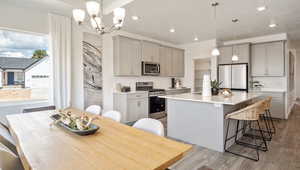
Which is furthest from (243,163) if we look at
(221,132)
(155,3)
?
(155,3)

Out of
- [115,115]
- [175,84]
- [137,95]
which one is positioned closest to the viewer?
[115,115]

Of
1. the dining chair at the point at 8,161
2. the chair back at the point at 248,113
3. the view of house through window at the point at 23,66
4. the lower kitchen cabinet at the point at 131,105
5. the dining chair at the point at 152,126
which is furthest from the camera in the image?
the lower kitchen cabinet at the point at 131,105

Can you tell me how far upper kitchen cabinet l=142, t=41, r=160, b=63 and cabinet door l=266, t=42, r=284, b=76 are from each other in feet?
11.4

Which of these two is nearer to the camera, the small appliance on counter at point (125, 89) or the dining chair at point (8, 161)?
the dining chair at point (8, 161)

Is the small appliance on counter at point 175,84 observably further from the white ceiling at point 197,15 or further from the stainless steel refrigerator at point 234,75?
the white ceiling at point 197,15

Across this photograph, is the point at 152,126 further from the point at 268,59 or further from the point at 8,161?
the point at 268,59

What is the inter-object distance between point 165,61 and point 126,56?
66.2 inches

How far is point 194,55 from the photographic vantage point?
6234 millimetres

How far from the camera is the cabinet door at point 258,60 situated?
5.13 metres

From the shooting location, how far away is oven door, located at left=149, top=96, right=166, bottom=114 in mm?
4895

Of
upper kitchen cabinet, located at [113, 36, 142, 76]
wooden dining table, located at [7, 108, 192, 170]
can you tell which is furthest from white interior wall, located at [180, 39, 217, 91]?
wooden dining table, located at [7, 108, 192, 170]

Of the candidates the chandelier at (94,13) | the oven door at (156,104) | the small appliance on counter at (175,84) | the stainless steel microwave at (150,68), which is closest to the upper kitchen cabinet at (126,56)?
the stainless steel microwave at (150,68)

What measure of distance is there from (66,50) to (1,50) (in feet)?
3.71

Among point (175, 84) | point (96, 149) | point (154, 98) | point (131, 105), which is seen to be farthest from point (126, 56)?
point (96, 149)
